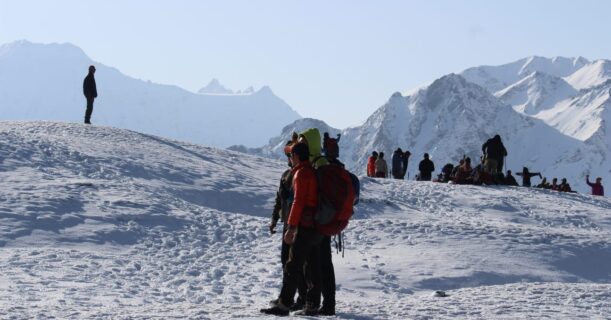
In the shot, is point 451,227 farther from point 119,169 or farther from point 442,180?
point 442,180

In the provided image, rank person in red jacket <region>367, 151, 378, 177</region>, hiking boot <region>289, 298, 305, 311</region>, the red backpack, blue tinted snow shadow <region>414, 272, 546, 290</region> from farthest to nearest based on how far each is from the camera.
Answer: person in red jacket <region>367, 151, 378, 177</region> < blue tinted snow shadow <region>414, 272, 546, 290</region> < hiking boot <region>289, 298, 305, 311</region> < the red backpack

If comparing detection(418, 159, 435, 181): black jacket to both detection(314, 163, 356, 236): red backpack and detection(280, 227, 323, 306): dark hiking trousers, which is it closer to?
detection(280, 227, 323, 306): dark hiking trousers

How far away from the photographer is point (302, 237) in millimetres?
10227

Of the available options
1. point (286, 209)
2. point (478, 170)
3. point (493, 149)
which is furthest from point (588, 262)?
point (478, 170)

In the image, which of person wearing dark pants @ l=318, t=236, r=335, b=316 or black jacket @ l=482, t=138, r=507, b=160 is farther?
black jacket @ l=482, t=138, r=507, b=160

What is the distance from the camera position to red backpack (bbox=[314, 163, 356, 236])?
10117mm

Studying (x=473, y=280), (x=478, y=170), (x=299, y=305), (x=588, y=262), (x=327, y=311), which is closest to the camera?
(x=327, y=311)

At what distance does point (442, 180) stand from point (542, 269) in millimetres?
15912

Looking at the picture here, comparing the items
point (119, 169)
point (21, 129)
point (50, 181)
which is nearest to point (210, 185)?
point (119, 169)

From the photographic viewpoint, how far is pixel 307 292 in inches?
418

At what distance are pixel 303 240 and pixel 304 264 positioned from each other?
413 mm

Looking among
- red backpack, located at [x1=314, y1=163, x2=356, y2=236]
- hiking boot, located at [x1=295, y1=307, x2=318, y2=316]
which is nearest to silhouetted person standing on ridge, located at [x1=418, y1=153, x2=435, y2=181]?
hiking boot, located at [x1=295, y1=307, x2=318, y2=316]

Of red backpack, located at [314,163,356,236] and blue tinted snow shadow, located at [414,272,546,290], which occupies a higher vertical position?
red backpack, located at [314,163,356,236]

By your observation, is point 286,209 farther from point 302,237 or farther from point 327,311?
point 327,311
